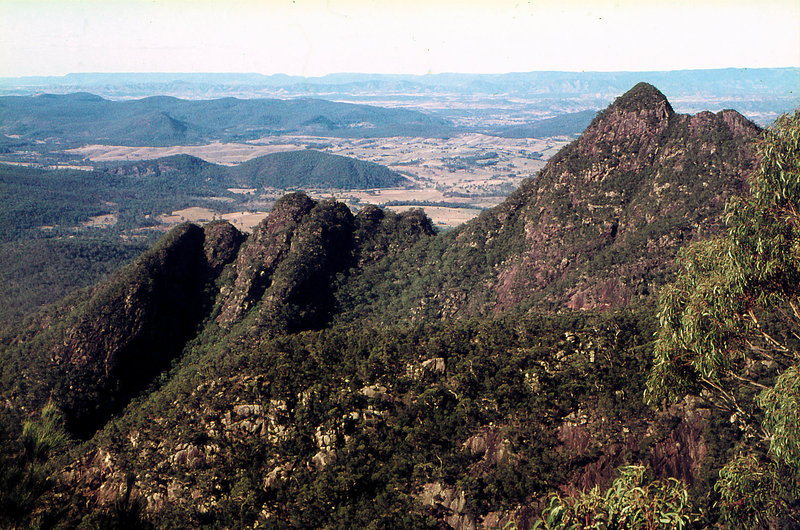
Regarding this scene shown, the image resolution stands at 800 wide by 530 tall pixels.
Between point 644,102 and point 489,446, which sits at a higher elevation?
point 644,102

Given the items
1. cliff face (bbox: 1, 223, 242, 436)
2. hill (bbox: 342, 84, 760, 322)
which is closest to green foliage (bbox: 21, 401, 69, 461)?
cliff face (bbox: 1, 223, 242, 436)

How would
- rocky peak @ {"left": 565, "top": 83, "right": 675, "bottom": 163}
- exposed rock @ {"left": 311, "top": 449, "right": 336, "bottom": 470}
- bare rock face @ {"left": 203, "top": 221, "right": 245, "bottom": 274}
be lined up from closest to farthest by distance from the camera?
exposed rock @ {"left": 311, "top": 449, "right": 336, "bottom": 470}
rocky peak @ {"left": 565, "top": 83, "right": 675, "bottom": 163}
bare rock face @ {"left": 203, "top": 221, "right": 245, "bottom": 274}

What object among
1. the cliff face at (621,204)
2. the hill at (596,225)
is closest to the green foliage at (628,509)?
the hill at (596,225)

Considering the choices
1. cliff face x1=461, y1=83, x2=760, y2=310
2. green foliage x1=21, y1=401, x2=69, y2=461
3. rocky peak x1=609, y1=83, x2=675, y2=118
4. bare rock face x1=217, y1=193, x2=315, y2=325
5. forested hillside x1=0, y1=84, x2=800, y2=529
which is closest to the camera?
green foliage x1=21, y1=401, x2=69, y2=461

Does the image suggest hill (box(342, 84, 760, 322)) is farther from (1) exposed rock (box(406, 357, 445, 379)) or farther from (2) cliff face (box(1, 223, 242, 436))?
(1) exposed rock (box(406, 357, 445, 379))

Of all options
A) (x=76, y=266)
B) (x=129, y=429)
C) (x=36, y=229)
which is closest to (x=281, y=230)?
(x=129, y=429)

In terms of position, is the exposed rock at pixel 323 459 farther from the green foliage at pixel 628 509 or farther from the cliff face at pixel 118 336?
the cliff face at pixel 118 336

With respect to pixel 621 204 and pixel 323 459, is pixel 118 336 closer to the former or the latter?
pixel 323 459

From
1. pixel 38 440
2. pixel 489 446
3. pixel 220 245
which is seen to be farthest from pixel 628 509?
pixel 220 245
